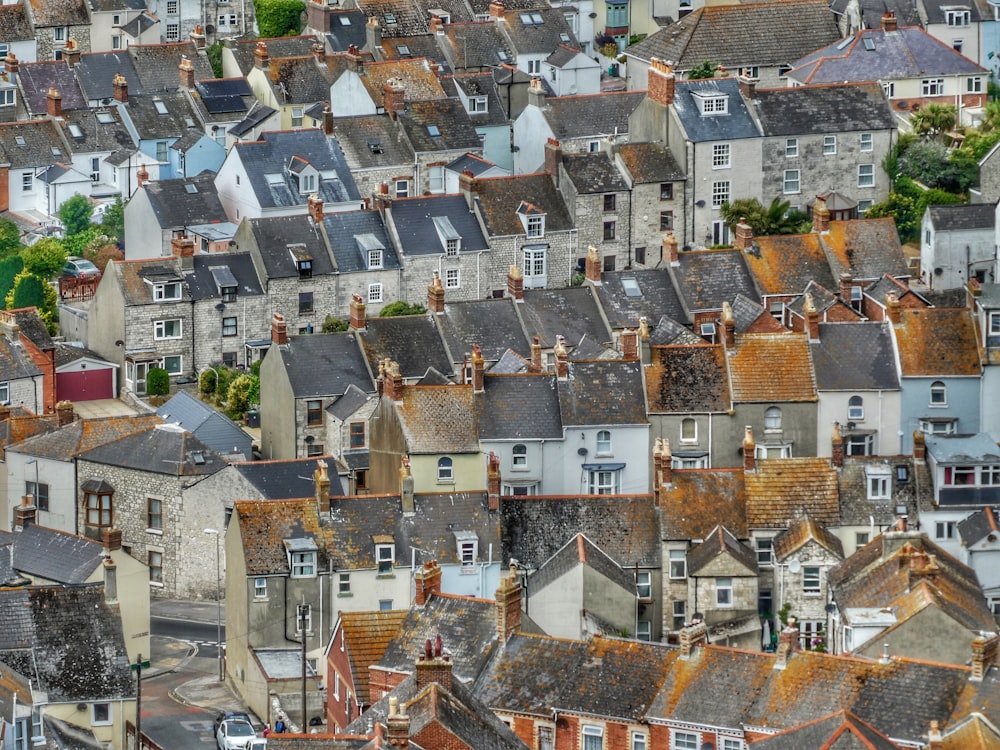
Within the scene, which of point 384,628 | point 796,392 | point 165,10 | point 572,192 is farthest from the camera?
point 165,10

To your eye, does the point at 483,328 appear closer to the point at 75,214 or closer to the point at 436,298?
the point at 436,298

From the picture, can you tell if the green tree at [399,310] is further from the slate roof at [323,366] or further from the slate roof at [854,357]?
the slate roof at [854,357]

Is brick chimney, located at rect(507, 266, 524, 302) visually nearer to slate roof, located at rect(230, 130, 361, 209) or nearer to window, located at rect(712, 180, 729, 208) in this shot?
window, located at rect(712, 180, 729, 208)

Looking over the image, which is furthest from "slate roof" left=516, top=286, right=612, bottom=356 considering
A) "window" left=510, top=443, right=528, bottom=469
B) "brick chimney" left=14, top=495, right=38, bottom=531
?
"brick chimney" left=14, top=495, right=38, bottom=531

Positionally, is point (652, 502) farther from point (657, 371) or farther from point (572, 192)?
point (572, 192)

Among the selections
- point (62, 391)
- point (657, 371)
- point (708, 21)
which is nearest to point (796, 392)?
point (657, 371)

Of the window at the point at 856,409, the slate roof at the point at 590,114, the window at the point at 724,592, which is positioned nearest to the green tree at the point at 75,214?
the slate roof at the point at 590,114
